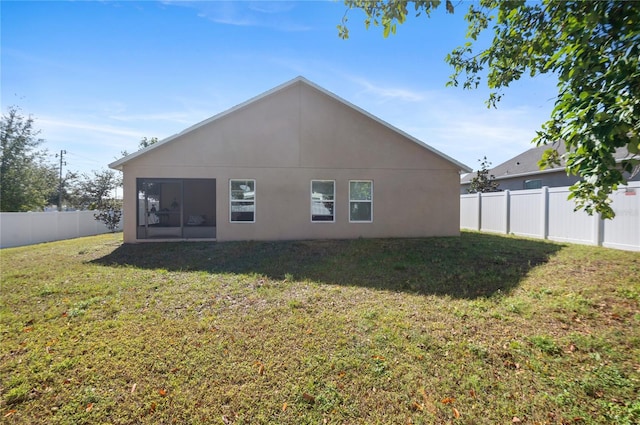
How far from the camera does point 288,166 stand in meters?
11.6

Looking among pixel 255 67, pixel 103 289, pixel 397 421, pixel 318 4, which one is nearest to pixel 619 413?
pixel 397 421

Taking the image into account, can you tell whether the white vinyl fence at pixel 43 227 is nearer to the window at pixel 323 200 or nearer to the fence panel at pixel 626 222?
the window at pixel 323 200

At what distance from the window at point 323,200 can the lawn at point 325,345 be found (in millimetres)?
Answer: 4648

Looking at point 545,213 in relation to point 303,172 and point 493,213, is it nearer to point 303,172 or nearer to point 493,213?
point 493,213

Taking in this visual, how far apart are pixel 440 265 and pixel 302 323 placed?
4.74 metres

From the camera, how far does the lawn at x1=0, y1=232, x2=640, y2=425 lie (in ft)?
9.50

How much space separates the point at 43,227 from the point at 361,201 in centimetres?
1599

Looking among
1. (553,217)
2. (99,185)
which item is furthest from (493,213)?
(99,185)

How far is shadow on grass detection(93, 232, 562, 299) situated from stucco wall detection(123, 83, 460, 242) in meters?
0.93

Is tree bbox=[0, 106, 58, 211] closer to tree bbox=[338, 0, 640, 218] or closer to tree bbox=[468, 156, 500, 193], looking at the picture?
tree bbox=[338, 0, 640, 218]

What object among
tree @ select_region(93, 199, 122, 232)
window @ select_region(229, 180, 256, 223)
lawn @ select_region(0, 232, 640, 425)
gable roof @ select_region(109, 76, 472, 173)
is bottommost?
lawn @ select_region(0, 232, 640, 425)

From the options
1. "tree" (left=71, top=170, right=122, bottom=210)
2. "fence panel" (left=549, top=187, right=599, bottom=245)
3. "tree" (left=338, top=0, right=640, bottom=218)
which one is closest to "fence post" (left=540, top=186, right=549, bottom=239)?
"fence panel" (left=549, top=187, right=599, bottom=245)

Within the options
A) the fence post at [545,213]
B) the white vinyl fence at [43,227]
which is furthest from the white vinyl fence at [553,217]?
the white vinyl fence at [43,227]

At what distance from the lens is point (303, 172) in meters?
11.6
